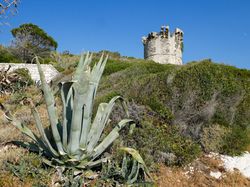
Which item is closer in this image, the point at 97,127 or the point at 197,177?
the point at 97,127

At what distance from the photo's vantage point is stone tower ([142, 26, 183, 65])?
3196 centimetres

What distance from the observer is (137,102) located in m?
6.32

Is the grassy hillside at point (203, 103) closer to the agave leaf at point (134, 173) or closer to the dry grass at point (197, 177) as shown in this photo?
the dry grass at point (197, 177)

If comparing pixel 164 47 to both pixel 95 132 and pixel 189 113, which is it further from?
pixel 95 132

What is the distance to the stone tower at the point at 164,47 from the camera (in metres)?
32.0

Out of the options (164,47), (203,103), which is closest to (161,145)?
(203,103)

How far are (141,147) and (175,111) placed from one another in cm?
151

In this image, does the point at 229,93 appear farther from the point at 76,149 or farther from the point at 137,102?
the point at 76,149

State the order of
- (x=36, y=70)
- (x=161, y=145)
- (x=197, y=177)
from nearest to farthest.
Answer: (x=197, y=177) < (x=161, y=145) < (x=36, y=70)

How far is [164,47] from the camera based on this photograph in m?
32.1

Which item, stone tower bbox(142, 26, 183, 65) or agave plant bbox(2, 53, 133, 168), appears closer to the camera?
agave plant bbox(2, 53, 133, 168)

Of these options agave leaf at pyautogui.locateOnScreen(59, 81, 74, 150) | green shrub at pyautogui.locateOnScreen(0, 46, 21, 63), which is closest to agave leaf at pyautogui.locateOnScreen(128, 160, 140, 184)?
agave leaf at pyautogui.locateOnScreen(59, 81, 74, 150)

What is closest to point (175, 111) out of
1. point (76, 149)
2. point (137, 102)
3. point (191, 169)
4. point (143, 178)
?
point (137, 102)

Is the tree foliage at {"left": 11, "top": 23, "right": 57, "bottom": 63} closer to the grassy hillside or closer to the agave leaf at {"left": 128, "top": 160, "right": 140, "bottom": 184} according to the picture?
the grassy hillside
